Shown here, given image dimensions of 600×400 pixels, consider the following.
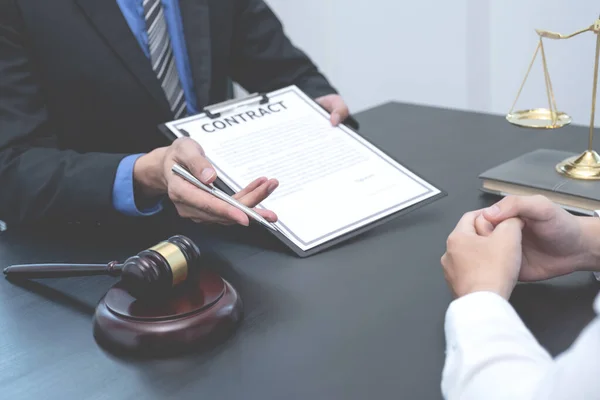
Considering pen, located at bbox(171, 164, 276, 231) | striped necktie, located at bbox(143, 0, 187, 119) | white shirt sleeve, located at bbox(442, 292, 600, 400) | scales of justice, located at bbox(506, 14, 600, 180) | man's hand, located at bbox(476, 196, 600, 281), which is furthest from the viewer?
striped necktie, located at bbox(143, 0, 187, 119)

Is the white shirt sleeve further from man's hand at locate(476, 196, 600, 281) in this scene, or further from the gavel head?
the gavel head

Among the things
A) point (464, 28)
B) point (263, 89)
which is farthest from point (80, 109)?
point (464, 28)

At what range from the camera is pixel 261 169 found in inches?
46.9

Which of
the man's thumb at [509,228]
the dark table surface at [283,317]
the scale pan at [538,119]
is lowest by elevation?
the dark table surface at [283,317]

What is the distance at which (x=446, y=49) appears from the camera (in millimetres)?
3037

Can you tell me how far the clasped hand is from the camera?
2.67 feet

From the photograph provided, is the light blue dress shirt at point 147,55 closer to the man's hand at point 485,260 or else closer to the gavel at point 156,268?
the gavel at point 156,268

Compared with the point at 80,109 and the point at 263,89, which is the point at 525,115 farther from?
the point at 80,109

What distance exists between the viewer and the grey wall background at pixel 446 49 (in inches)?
105

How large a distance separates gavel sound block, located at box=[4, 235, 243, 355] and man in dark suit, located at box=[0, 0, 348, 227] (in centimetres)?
16

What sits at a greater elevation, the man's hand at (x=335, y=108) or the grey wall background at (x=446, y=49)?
the man's hand at (x=335, y=108)

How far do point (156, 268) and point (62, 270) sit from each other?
0.21 metres

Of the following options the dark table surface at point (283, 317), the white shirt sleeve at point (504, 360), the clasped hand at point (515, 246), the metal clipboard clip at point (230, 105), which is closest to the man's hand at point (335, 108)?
the metal clipboard clip at point (230, 105)

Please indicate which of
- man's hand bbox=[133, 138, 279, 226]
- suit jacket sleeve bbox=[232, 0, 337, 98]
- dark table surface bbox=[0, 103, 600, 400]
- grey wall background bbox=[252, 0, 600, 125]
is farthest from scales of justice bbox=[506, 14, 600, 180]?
grey wall background bbox=[252, 0, 600, 125]
